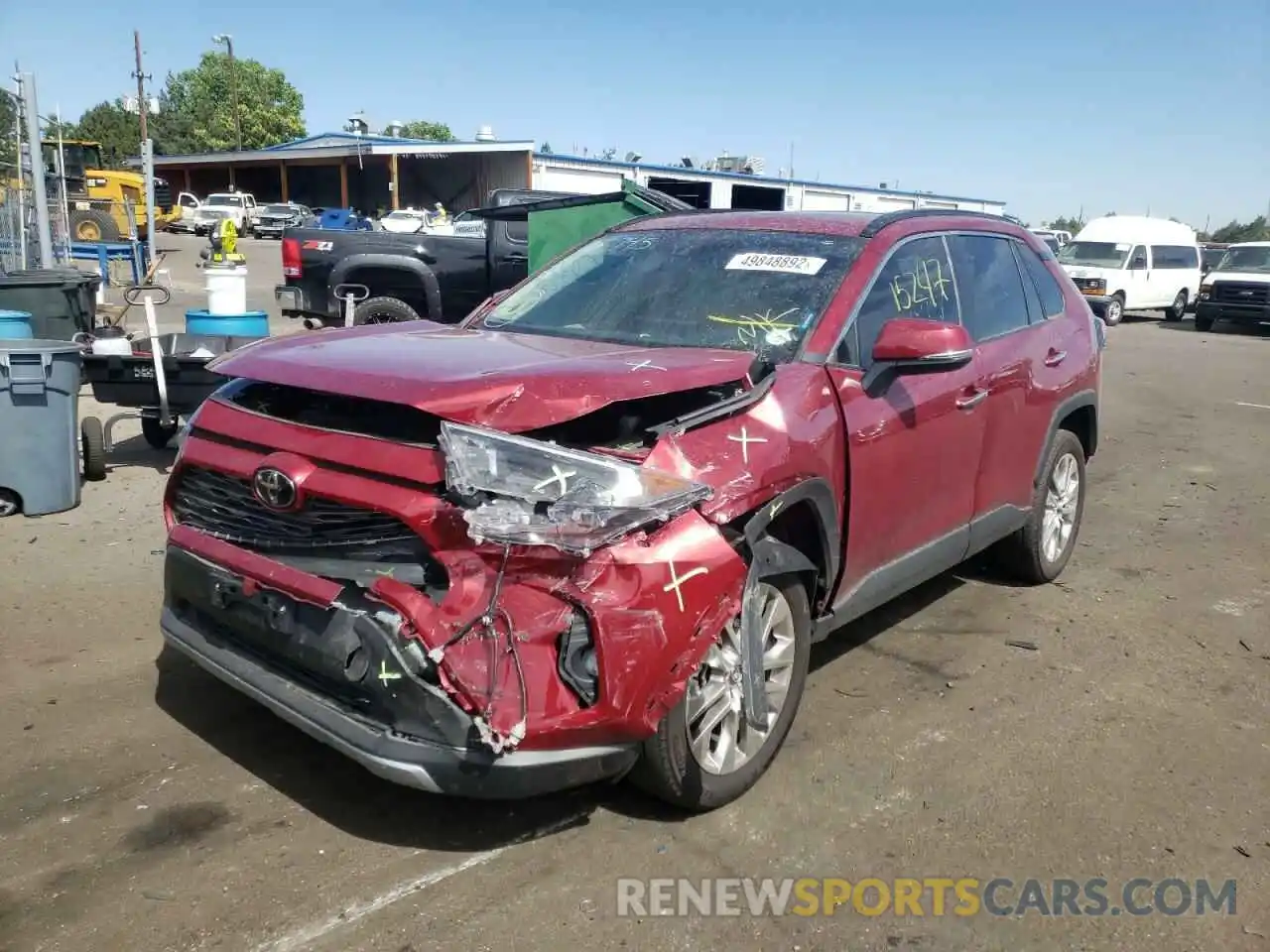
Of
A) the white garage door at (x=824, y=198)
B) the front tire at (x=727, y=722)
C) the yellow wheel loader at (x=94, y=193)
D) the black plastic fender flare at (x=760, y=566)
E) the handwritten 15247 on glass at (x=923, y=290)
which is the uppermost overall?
the white garage door at (x=824, y=198)

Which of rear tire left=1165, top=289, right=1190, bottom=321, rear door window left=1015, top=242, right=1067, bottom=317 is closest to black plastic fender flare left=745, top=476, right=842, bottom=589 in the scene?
rear door window left=1015, top=242, right=1067, bottom=317

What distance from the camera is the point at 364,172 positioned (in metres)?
52.9

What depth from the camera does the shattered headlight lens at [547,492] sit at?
2590 millimetres

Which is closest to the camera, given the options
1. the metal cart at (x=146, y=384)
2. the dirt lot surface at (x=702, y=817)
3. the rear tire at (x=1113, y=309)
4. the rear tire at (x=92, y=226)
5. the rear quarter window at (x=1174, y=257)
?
the dirt lot surface at (x=702, y=817)

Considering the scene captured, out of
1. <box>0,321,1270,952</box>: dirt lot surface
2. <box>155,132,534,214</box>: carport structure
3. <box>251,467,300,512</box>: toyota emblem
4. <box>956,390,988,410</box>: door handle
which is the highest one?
<box>155,132,534,214</box>: carport structure

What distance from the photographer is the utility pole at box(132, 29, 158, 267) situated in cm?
1550

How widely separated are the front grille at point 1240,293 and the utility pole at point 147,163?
2150 cm

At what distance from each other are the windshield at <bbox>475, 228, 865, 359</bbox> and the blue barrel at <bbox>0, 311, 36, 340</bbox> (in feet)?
16.5

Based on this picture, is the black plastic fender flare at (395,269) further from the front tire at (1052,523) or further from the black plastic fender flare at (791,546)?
the black plastic fender flare at (791,546)

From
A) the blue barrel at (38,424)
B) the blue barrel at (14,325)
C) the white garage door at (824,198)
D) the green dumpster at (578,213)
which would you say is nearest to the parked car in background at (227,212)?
the white garage door at (824,198)

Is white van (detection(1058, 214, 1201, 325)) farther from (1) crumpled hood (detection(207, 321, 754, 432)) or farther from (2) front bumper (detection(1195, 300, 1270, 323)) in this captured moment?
(1) crumpled hood (detection(207, 321, 754, 432))

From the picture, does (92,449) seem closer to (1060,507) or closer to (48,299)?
(48,299)

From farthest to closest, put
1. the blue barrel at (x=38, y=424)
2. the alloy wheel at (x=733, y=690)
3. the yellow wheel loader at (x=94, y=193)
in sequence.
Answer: the yellow wheel loader at (x=94, y=193), the blue barrel at (x=38, y=424), the alloy wheel at (x=733, y=690)

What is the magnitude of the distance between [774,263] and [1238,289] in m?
22.6
